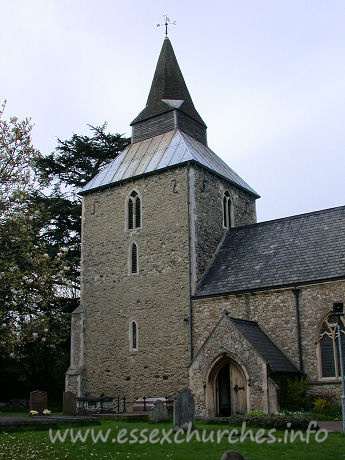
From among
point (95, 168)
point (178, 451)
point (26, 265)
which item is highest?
point (95, 168)

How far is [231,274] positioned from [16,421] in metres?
11.0

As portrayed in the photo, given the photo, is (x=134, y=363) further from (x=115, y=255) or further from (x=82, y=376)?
(x=115, y=255)

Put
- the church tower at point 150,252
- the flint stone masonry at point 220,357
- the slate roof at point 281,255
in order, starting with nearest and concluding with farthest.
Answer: the flint stone masonry at point 220,357 → the slate roof at point 281,255 → the church tower at point 150,252

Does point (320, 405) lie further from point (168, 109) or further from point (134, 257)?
point (168, 109)

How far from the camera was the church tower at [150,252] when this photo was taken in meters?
23.6

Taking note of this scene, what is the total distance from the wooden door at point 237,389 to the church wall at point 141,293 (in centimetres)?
340

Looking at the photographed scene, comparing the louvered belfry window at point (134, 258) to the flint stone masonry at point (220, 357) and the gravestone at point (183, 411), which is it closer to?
the flint stone masonry at point (220, 357)

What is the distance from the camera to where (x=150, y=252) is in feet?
82.4

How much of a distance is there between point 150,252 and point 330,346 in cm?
893

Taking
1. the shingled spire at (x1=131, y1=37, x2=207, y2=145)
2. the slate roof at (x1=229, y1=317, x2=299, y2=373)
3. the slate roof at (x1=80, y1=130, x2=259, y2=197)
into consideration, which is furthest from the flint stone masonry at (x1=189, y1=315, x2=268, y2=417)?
the shingled spire at (x1=131, y1=37, x2=207, y2=145)

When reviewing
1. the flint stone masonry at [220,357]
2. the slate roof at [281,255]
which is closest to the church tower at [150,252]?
the slate roof at [281,255]

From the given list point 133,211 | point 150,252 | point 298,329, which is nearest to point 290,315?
point 298,329

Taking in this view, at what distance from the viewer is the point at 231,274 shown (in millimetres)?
23312

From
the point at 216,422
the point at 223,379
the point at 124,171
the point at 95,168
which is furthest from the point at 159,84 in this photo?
the point at 216,422
